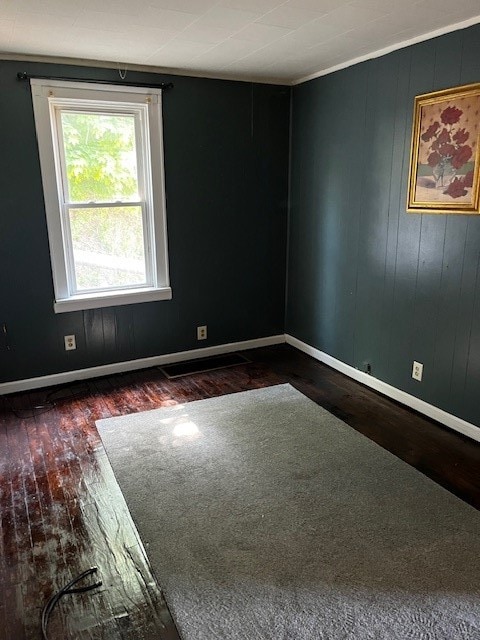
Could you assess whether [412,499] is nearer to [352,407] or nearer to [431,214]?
[352,407]

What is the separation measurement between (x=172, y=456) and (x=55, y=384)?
150 centimetres

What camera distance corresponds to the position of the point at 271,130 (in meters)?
4.16

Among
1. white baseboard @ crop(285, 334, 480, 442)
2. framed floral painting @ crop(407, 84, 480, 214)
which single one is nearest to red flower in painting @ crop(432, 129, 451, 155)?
framed floral painting @ crop(407, 84, 480, 214)

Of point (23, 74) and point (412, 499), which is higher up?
point (23, 74)

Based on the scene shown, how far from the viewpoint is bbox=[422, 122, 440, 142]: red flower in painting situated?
2872mm

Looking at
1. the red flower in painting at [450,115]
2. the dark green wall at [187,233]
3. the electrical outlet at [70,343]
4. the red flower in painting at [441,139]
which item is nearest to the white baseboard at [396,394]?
the dark green wall at [187,233]

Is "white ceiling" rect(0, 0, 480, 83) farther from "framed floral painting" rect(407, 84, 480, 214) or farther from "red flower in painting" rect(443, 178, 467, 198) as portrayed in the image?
"red flower in painting" rect(443, 178, 467, 198)

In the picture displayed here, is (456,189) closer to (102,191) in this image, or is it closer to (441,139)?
(441,139)

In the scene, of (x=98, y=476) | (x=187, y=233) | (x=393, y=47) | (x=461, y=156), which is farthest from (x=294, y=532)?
(x=393, y=47)

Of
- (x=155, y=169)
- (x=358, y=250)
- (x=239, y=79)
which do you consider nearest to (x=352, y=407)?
(x=358, y=250)

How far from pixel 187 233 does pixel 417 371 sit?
2.09 metres

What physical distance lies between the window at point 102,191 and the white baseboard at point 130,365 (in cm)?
53

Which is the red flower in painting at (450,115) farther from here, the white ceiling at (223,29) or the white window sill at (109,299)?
the white window sill at (109,299)

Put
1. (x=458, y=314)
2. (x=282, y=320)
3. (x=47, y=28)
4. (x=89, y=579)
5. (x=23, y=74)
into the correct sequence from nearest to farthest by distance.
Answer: (x=89, y=579) → (x=47, y=28) → (x=458, y=314) → (x=23, y=74) → (x=282, y=320)
